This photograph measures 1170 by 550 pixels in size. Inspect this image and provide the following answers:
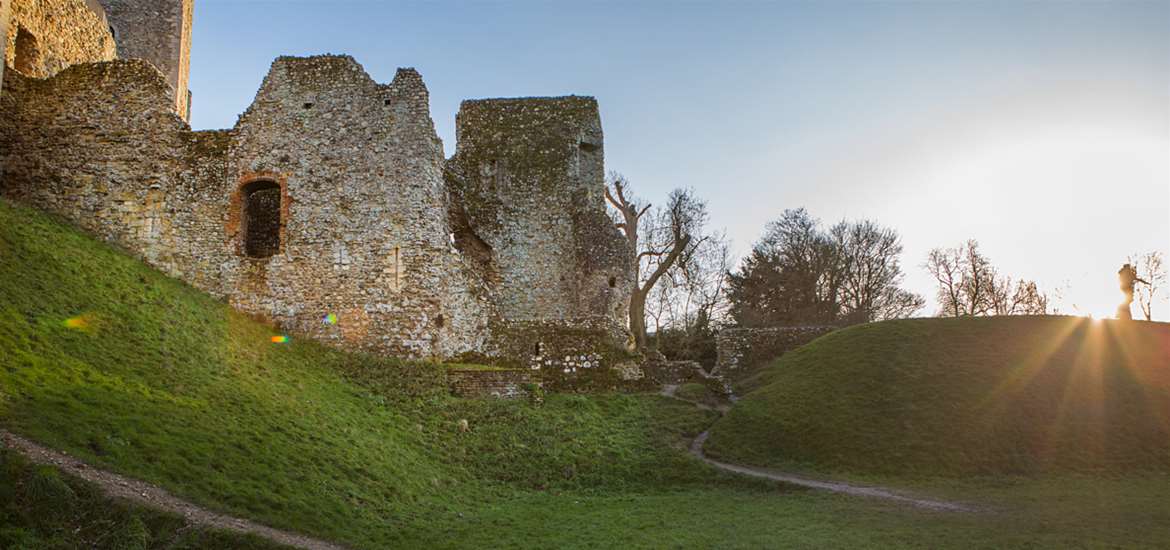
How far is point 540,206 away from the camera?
2480 centimetres

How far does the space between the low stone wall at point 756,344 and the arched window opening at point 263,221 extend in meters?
14.2

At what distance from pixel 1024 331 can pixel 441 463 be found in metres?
17.0

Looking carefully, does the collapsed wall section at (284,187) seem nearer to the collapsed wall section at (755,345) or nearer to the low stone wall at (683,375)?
the low stone wall at (683,375)

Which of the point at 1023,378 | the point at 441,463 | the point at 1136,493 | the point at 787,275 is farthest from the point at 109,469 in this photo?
the point at 787,275

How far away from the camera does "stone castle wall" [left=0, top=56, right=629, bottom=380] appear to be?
60.7 ft

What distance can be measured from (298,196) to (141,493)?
11958mm

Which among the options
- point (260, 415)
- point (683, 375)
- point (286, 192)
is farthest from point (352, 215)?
point (683, 375)

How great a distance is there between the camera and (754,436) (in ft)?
57.1

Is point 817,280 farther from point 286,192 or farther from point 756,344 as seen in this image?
point 286,192

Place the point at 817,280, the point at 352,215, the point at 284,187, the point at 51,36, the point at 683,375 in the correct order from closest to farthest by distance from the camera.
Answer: the point at 352,215, the point at 284,187, the point at 51,36, the point at 683,375, the point at 817,280

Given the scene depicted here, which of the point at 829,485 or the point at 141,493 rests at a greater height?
the point at 141,493

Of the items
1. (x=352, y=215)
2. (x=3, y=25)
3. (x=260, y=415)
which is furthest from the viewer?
(x=352, y=215)

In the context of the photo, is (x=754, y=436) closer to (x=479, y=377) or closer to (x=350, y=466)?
(x=479, y=377)

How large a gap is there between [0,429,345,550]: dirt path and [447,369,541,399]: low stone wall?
29.9 ft
